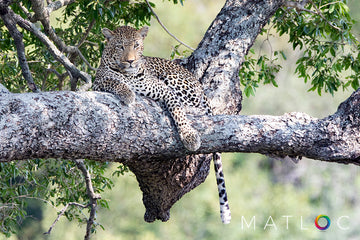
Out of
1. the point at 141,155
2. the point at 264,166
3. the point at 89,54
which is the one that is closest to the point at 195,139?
the point at 141,155

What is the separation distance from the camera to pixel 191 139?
14.3 ft

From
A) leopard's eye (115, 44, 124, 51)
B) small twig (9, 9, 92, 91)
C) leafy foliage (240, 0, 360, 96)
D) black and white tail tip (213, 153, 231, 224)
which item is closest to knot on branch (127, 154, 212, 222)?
black and white tail tip (213, 153, 231, 224)

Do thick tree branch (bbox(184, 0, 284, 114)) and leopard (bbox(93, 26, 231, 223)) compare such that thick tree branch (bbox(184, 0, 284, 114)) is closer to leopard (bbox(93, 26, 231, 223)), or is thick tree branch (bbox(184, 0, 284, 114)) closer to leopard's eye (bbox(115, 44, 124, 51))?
leopard (bbox(93, 26, 231, 223))

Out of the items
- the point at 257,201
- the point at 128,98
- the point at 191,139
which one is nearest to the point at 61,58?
the point at 128,98

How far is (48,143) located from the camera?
12.8ft

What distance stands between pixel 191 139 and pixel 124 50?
58.5 inches

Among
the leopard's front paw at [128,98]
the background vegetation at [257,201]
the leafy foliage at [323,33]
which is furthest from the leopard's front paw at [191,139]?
the background vegetation at [257,201]

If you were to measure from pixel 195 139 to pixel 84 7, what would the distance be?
2.84 metres

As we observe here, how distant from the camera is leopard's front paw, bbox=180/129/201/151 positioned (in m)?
4.34

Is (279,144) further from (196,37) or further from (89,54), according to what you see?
(196,37)

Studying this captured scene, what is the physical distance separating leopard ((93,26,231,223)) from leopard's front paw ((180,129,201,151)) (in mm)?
458

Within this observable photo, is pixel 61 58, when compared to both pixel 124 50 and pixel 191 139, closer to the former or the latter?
pixel 124 50

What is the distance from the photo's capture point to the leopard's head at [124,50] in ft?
17.6

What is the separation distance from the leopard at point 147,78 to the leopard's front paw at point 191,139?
0.46 meters
